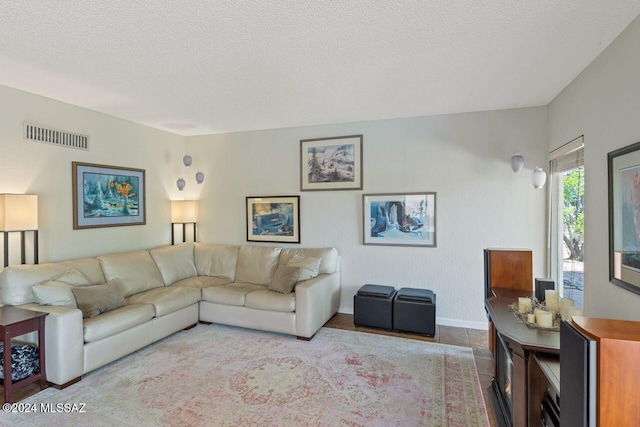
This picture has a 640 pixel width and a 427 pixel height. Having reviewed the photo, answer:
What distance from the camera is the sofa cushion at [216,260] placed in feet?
15.6

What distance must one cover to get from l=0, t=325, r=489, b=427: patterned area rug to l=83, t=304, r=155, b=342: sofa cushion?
347 mm

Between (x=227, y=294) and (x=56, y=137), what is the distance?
258cm

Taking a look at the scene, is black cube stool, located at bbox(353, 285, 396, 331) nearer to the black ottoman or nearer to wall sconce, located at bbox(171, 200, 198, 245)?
wall sconce, located at bbox(171, 200, 198, 245)

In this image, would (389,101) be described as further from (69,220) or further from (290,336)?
(69,220)

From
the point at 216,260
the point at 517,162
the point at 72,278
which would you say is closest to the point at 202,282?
the point at 216,260

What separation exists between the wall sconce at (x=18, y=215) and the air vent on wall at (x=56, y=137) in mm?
687

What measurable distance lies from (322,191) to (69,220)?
3.08m

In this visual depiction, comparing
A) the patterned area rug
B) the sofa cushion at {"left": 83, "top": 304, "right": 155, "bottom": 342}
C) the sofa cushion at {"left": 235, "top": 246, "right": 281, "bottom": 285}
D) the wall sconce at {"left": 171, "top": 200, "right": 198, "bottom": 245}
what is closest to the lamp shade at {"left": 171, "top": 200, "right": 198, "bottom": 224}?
the wall sconce at {"left": 171, "top": 200, "right": 198, "bottom": 245}

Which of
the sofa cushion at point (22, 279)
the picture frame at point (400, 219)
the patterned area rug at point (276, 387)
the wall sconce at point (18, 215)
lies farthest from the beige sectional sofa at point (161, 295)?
the picture frame at point (400, 219)

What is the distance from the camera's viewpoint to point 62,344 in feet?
8.70

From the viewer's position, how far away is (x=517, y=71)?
279 cm

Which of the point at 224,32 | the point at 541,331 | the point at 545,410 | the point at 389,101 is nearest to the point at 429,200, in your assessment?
the point at 389,101

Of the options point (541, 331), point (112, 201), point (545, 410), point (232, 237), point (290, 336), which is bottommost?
point (290, 336)

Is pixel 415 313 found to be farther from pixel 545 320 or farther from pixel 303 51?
pixel 303 51
